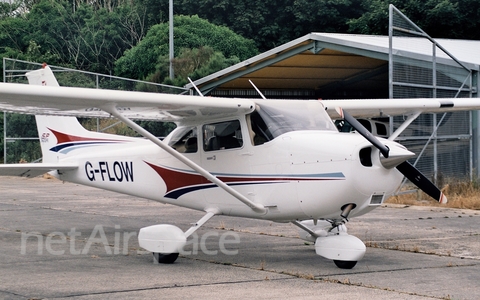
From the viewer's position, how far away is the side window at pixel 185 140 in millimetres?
9531

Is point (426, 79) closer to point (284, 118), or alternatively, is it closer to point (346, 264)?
point (284, 118)

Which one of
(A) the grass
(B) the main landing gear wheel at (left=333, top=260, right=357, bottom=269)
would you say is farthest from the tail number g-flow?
(A) the grass

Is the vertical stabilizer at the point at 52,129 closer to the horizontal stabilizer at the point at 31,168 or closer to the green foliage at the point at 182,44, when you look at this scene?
the horizontal stabilizer at the point at 31,168

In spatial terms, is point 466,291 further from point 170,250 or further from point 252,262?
point 170,250

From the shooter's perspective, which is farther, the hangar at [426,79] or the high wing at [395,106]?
the hangar at [426,79]

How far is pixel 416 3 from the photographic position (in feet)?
110

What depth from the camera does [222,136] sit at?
9.21 metres

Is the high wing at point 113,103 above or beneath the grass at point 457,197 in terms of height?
above

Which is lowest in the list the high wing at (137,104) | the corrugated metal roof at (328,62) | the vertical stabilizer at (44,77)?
the high wing at (137,104)

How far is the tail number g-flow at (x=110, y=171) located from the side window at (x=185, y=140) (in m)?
0.92

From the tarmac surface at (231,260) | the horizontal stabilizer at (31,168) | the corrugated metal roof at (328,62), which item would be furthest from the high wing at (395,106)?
the corrugated metal roof at (328,62)

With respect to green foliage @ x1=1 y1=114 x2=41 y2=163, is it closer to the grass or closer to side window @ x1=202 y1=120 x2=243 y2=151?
the grass

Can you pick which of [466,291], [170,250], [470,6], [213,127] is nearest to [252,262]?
[170,250]

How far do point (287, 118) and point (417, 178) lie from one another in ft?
5.58
